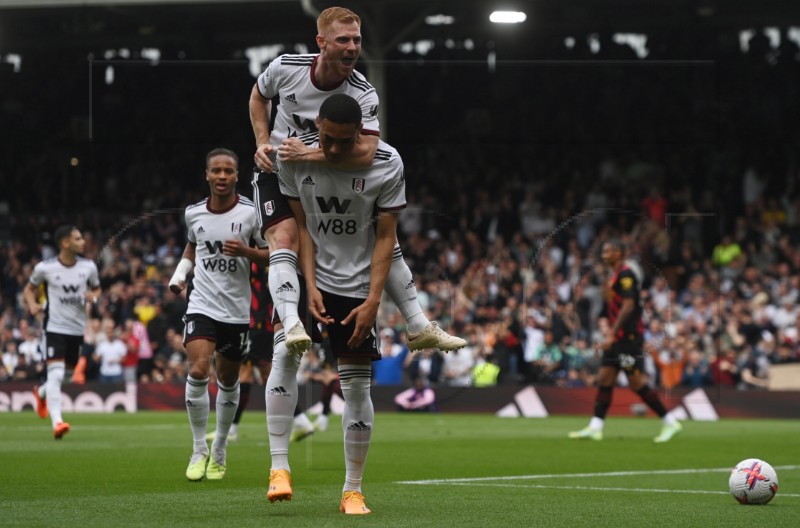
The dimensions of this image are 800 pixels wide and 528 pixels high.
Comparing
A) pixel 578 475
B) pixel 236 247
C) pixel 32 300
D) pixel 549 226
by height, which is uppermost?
pixel 549 226

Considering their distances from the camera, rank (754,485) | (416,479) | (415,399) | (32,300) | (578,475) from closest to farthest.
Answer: (754,485) → (416,479) → (578,475) → (32,300) → (415,399)

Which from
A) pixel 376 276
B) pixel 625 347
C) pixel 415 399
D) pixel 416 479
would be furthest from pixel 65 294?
pixel 376 276

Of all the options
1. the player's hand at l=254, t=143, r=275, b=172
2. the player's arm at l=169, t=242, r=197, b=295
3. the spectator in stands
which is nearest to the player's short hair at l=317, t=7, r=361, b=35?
the player's hand at l=254, t=143, r=275, b=172

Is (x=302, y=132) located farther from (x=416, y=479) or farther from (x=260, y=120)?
(x=416, y=479)

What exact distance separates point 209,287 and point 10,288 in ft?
60.4

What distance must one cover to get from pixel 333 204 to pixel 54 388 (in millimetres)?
9408

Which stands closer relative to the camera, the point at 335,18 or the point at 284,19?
the point at 335,18

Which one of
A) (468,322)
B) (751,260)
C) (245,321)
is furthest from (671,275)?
(245,321)

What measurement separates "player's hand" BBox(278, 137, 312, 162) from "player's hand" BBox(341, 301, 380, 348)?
2.95ft

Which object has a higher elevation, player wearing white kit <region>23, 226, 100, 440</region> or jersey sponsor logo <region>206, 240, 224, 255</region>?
jersey sponsor logo <region>206, 240, 224, 255</region>

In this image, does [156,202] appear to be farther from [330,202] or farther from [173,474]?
[330,202]

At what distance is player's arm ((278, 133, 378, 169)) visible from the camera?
7672 millimetres

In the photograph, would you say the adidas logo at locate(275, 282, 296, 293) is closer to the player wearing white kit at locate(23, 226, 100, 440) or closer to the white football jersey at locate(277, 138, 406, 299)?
the white football jersey at locate(277, 138, 406, 299)

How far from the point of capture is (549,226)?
2959 cm
